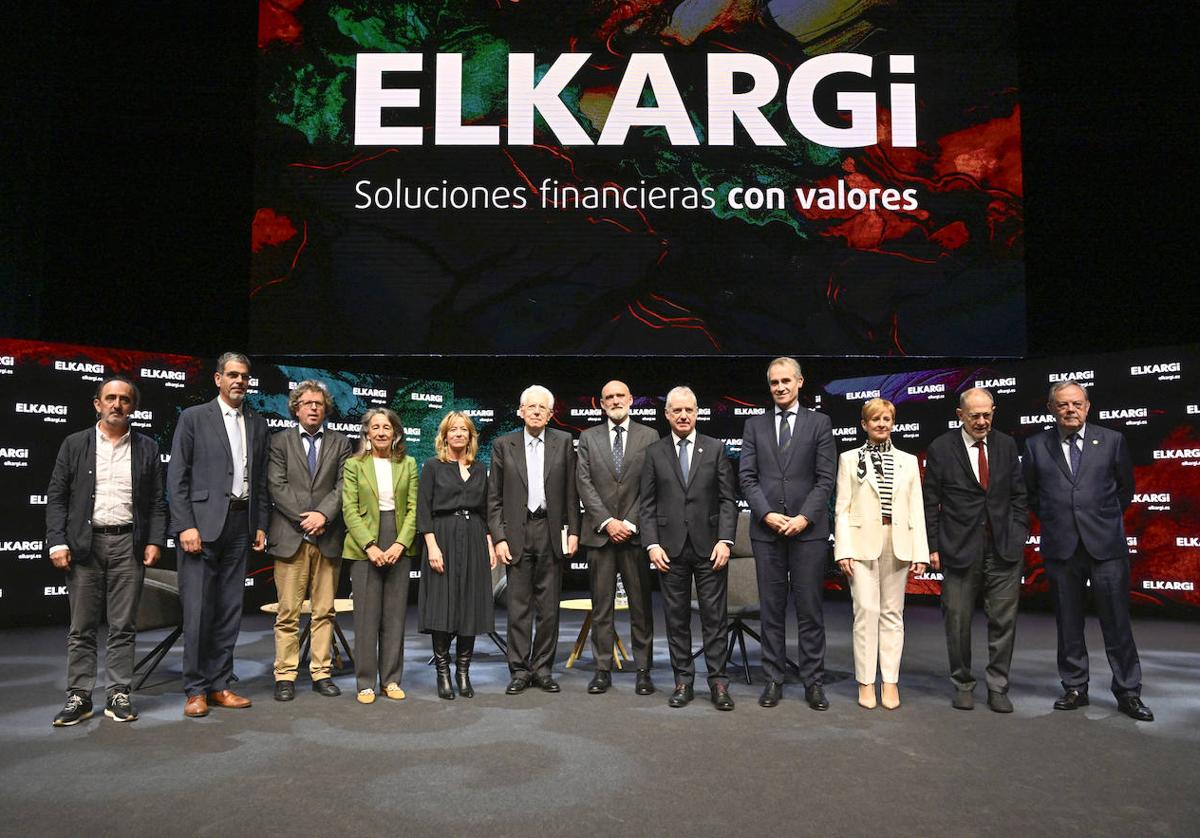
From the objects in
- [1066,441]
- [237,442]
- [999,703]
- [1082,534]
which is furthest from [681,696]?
[237,442]

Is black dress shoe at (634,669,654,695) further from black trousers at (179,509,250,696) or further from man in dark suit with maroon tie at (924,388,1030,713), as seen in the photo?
black trousers at (179,509,250,696)

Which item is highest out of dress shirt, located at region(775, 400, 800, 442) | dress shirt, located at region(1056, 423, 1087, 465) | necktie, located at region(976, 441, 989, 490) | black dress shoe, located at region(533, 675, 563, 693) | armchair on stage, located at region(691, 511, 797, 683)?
dress shirt, located at region(775, 400, 800, 442)

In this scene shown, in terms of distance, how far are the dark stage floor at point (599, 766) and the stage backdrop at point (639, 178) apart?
12.0 ft

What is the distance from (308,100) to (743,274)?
443cm

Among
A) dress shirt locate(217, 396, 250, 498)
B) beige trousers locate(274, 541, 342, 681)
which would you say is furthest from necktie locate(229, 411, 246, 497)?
beige trousers locate(274, 541, 342, 681)

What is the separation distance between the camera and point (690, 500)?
4016 mm

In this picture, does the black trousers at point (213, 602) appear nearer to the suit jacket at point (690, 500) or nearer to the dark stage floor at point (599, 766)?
the dark stage floor at point (599, 766)

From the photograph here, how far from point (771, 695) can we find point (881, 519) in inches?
41.5

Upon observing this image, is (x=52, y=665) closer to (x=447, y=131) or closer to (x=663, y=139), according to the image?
(x=447, y=131)

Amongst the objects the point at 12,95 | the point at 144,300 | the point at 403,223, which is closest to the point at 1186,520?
the point at 403,223

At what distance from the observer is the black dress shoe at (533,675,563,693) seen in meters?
4.21

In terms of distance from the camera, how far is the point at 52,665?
4.82 metres

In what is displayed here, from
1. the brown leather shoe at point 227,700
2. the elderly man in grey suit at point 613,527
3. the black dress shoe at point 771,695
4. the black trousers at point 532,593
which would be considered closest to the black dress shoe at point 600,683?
the elderly man in grey suit at point 613,527

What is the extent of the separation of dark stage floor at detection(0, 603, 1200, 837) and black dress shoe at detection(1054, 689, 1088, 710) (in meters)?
0.06
